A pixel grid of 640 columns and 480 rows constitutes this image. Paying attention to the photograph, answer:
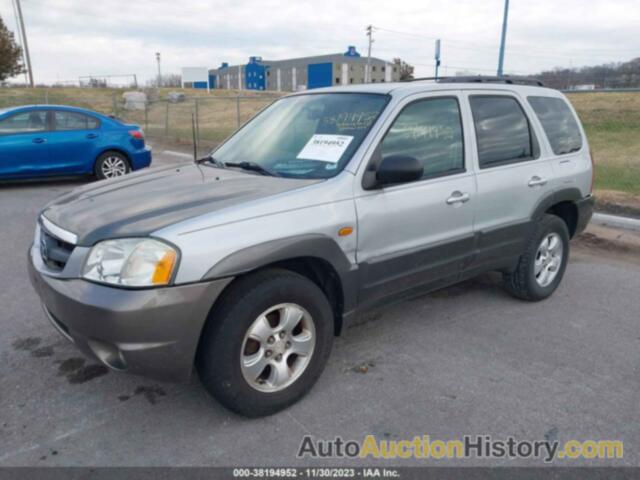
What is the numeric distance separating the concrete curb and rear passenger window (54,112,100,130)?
870 cm

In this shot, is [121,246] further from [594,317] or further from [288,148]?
[594,317]

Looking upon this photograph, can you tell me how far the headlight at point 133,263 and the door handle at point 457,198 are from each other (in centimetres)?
199

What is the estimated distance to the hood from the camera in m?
2.70

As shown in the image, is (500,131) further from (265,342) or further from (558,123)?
(265,342)

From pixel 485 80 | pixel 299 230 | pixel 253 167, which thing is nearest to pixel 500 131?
pixel 485 80

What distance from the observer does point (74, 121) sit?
1003cm

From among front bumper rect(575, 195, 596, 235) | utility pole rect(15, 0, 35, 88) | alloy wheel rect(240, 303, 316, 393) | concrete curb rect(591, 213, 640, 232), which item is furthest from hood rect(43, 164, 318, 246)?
utility pole rect(15, 0, 35, 88)

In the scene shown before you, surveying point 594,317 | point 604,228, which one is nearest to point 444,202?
point 594,317

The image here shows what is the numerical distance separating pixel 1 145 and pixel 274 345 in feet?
28.0

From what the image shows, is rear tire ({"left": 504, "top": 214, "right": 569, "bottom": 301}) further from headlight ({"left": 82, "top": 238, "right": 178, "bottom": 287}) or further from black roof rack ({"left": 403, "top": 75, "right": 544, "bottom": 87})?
headlight ({"left": 82, "top": 238, "right": 178, "bottom": 287})

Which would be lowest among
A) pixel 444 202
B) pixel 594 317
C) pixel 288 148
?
pixel 594 317

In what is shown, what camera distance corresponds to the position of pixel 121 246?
102 inches

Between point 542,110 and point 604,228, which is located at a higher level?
point 542,110

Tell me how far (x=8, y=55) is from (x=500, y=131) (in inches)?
2061
